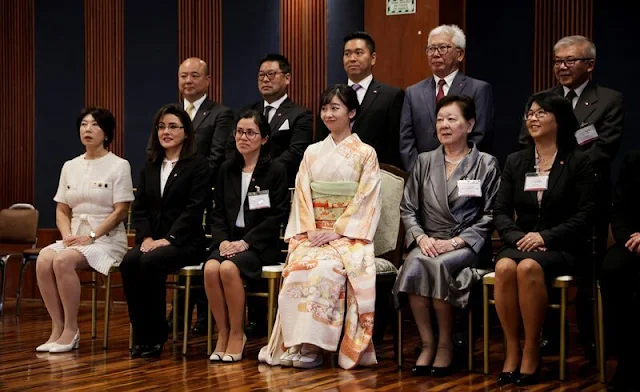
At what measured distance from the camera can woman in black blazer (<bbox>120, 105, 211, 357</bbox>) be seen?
4695mm

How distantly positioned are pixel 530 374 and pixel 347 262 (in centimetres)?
105

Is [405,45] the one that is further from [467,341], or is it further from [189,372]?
[189,372]

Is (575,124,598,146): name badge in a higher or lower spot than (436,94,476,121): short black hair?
lower

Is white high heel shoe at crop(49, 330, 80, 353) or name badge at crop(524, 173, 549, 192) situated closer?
name badge at crop(524, 173, 549, 192)

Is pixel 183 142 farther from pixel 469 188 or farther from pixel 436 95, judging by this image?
pixel 469 188

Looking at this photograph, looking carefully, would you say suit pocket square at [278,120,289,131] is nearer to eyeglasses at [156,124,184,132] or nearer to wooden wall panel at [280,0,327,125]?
eyeglasses at [156,124,184,132]

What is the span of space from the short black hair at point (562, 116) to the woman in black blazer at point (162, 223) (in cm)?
196

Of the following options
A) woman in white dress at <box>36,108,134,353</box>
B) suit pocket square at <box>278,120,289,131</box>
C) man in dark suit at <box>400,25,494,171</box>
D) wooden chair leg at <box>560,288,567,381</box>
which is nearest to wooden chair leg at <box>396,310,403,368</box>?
wooden chair leg at <box>560,288,567,381</box>

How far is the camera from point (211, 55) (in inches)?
292

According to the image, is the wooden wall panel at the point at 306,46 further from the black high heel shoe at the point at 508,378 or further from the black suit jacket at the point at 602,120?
the black high heel shoe at the point at 508,378

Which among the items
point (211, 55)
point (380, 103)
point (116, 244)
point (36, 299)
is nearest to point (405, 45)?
point (380, 103)

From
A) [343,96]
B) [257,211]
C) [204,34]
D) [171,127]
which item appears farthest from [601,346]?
[204,34]

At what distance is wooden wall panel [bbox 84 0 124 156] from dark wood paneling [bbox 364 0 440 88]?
8.71ft

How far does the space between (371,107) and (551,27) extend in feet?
5.55
